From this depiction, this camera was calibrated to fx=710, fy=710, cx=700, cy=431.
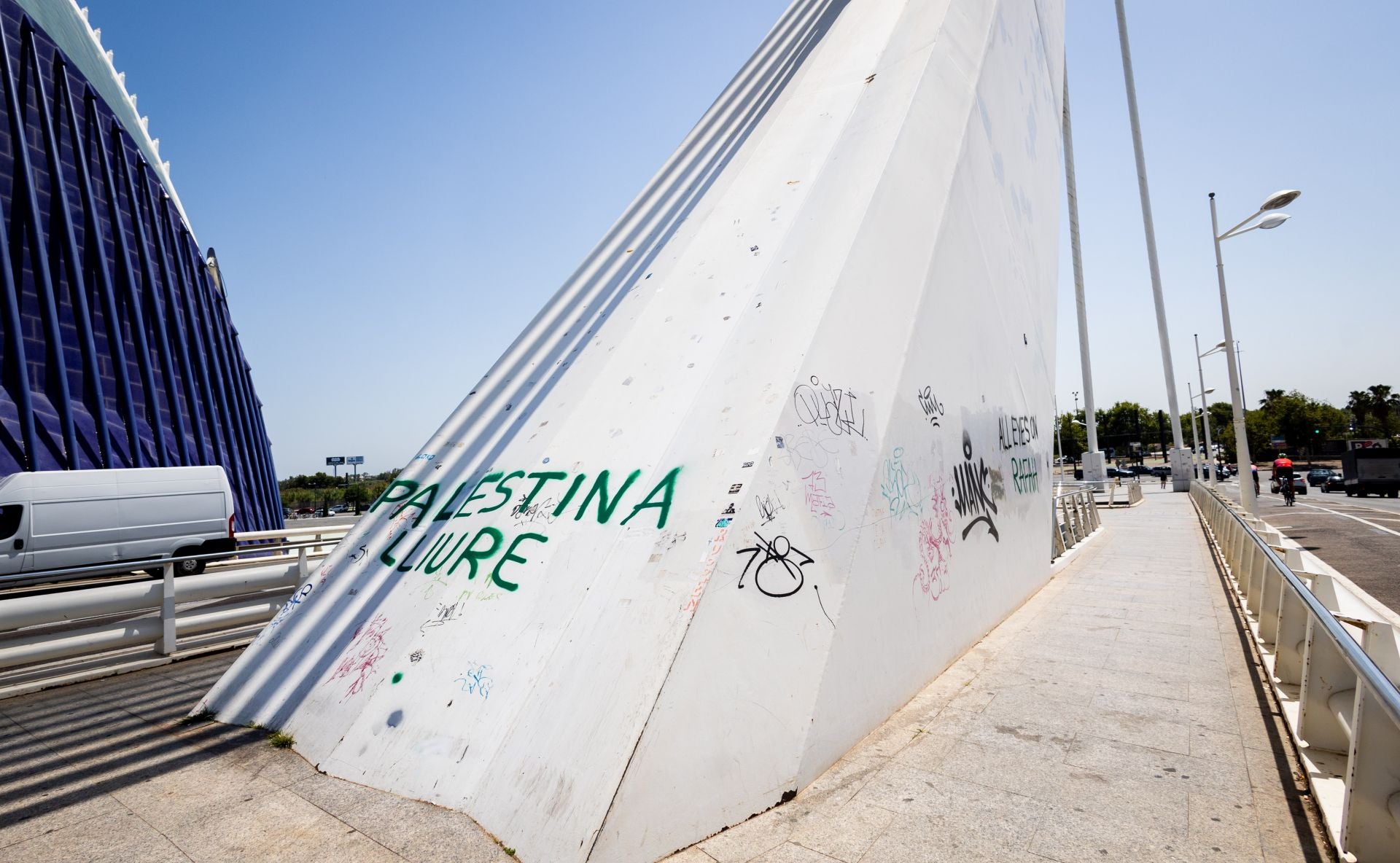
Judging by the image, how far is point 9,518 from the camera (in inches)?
455

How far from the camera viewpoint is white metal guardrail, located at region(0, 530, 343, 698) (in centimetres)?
541

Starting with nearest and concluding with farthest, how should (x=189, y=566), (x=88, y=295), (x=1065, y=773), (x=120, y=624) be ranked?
1. (x=1065, y=773)
2. (x=120, y=624)
3. (x=189, y=566)
4. (x=88, y=295)

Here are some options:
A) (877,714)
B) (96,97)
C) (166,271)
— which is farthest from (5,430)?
(877,714)

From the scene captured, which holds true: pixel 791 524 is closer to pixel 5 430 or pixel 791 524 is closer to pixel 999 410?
pixel 999 410

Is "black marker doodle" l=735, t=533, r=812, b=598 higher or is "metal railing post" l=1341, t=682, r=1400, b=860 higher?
"black marker doodle" l=735, t=533, r=812, b=598

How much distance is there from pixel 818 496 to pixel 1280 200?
1712 cm

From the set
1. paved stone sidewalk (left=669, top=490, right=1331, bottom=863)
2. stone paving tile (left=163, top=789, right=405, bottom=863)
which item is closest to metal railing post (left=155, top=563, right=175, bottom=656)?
stone paving tile (left=163, top=789, right=405, bottom=863)

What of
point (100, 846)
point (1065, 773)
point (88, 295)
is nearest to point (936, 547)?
point (1065, 773)

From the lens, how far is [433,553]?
4617mm

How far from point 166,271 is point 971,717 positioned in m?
26.2

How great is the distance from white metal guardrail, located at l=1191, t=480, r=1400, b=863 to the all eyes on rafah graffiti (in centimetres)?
293

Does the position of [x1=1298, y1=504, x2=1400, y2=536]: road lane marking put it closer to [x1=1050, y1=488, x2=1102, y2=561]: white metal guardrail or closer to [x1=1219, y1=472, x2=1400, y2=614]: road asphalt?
[x1=1219, y1=472, x2=1400, y2=614]: road asphalt

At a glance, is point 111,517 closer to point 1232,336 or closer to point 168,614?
point 168,614

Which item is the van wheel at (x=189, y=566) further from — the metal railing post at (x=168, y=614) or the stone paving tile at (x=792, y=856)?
the stone paving tile at (x=792, y=856)
